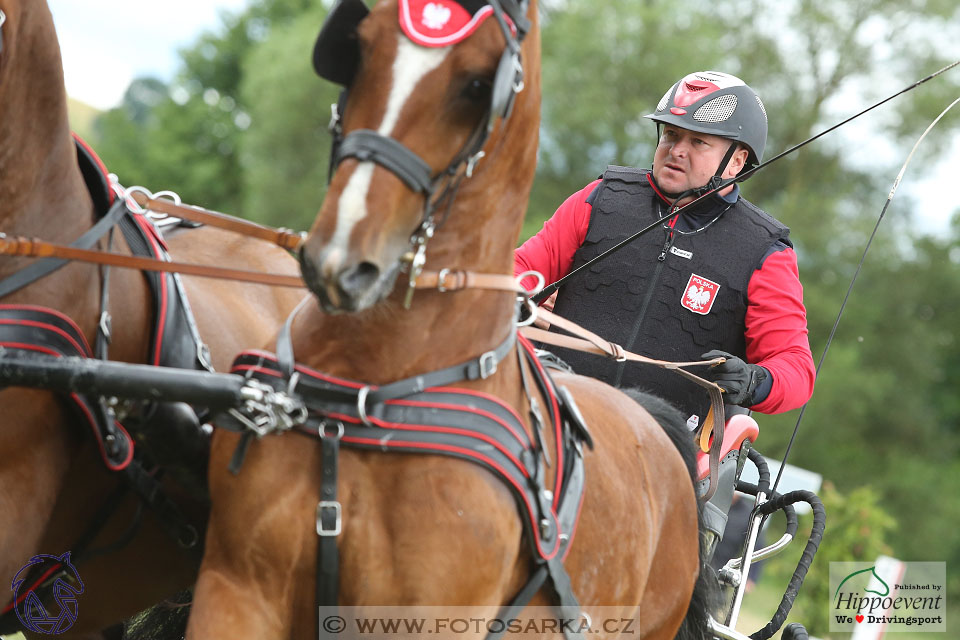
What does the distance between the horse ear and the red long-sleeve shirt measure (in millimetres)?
1996

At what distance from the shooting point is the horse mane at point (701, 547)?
13.9 ft

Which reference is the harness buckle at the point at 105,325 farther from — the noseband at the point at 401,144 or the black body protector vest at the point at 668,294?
the black body protector vest at the point at 668,294

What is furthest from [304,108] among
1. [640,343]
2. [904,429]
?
[640,343]

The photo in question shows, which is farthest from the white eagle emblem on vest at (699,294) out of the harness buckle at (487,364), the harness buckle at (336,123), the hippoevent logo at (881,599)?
the harness buckle at (336,123)

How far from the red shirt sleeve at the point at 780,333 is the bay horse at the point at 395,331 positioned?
1.74 metres

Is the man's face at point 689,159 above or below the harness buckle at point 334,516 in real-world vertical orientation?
above

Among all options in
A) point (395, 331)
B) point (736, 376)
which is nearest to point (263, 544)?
point (395, 331)

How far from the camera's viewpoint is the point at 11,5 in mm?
2756

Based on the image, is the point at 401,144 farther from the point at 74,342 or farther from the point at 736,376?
the point at 736,376

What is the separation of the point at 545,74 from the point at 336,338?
24.0m

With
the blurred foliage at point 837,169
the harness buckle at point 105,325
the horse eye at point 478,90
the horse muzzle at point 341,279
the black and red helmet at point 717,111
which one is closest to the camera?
the horse muzzle at point 341,279

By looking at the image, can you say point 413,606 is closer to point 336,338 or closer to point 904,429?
point 336,338

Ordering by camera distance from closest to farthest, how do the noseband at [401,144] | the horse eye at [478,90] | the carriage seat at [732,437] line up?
the noseband at [401,144], the horse eye at [478,90], the carriage seat at [732,437]

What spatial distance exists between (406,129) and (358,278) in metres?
0.37
